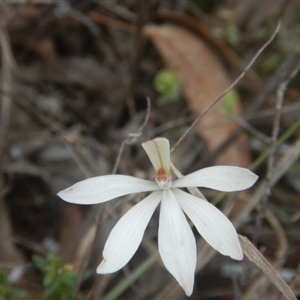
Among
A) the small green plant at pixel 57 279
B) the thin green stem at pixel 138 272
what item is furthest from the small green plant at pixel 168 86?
the small green plant at pixel 57 279

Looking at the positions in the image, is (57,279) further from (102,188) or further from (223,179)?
(223,179)

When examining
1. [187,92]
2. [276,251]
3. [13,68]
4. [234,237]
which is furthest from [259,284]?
[13,68]

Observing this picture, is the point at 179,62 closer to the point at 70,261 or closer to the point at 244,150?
the point at 244,150

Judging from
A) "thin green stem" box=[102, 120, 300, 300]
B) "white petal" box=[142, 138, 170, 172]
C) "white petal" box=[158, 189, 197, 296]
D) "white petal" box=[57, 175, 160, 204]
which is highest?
"white petal" box=[142, 138, 170, 172]

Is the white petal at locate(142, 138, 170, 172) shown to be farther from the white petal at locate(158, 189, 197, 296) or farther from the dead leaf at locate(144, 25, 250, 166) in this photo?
the dead leaf at locate(144, 25, 250, 166)

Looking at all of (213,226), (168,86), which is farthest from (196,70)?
(213,226)

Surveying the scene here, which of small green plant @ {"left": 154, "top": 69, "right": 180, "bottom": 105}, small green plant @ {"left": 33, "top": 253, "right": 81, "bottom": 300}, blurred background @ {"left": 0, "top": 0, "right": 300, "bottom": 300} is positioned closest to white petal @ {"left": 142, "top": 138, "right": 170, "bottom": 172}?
small green plant @ {"left": 33, "top": 253, "right": 81, "bottom": 300}

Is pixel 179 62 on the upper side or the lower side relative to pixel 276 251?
upper

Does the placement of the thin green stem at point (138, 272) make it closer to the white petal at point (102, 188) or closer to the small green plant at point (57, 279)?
the small green plant at point (57, 279)
